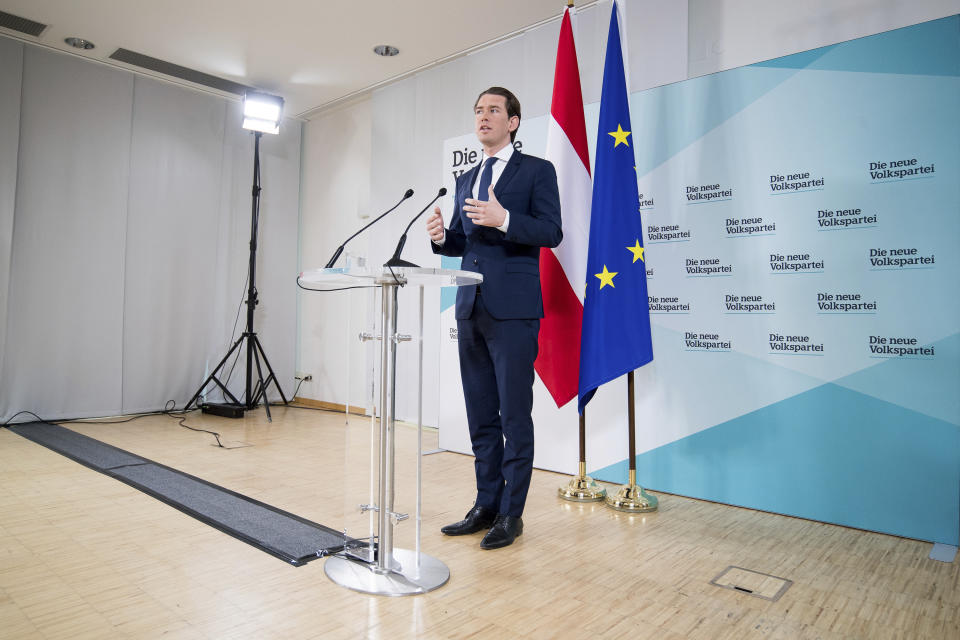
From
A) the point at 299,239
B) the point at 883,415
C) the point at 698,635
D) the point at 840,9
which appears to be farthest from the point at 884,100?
the point at 299,239

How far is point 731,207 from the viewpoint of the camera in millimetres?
2822

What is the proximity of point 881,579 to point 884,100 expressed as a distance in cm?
187

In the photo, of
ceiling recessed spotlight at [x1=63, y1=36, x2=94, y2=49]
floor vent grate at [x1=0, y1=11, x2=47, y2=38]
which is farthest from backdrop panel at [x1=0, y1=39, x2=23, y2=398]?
ceiling recessed spotlight at [x1=63, y1=36, x2=94, y2=49]

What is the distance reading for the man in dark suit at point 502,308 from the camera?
2.15 metres

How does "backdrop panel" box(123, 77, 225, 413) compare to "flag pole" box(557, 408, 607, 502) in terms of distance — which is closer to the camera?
"flag pole" box(557, 408, 607, 502)

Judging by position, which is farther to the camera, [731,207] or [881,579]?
[731,207]

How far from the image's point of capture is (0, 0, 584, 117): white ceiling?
3.98m

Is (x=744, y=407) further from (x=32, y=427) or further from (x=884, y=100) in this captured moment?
(x=32, y=427)

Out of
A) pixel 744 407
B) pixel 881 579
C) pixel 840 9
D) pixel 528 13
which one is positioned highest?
pixel 528 13

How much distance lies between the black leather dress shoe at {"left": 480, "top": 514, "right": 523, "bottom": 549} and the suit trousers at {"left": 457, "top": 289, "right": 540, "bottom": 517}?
29 mm

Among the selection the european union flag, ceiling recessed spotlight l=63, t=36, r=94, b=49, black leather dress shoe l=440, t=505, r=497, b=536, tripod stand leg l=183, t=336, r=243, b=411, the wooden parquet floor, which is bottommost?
the wooden parquet floor

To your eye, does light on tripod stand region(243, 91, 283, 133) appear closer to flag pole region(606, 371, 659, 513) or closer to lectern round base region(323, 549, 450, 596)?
flag pole region(606, 371, 659, 513)

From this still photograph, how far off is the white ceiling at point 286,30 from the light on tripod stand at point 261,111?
0.63 feet

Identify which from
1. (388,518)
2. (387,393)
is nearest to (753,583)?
(388,518)
